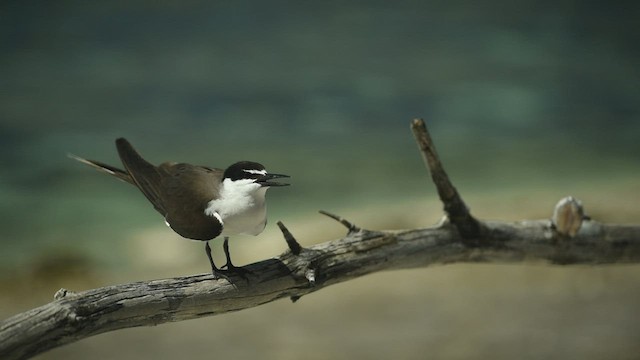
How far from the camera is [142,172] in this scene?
1.74m

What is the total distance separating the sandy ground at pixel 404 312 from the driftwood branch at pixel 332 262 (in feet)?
1.52

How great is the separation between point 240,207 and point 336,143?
218cm

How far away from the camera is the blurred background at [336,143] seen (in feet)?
10.4

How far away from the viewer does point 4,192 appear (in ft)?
10.5

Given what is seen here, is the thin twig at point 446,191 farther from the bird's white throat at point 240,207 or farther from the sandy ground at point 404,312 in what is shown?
the sandy ground at point 404,312

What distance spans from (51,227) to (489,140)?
91.4 inches

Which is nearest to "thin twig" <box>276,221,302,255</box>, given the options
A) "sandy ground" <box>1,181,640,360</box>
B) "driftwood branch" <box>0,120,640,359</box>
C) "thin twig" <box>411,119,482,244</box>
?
"driftwood branch" <box>0,120,640,359</box>

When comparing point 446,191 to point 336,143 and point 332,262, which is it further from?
point 336,143

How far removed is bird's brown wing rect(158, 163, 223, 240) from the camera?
1.71m

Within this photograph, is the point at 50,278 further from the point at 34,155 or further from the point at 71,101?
the point at 71,101

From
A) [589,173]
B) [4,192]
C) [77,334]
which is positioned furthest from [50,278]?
[589,173]

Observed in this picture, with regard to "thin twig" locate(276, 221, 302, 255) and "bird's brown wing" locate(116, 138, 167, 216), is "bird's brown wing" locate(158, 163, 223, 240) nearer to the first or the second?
"bird's brown wing" locate(116, 138, 167, 216)

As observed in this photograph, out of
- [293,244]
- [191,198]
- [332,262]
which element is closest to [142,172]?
[191,198]

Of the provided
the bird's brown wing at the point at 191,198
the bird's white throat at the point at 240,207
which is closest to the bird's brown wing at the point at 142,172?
the bird's brown wing at the point at 191,198
